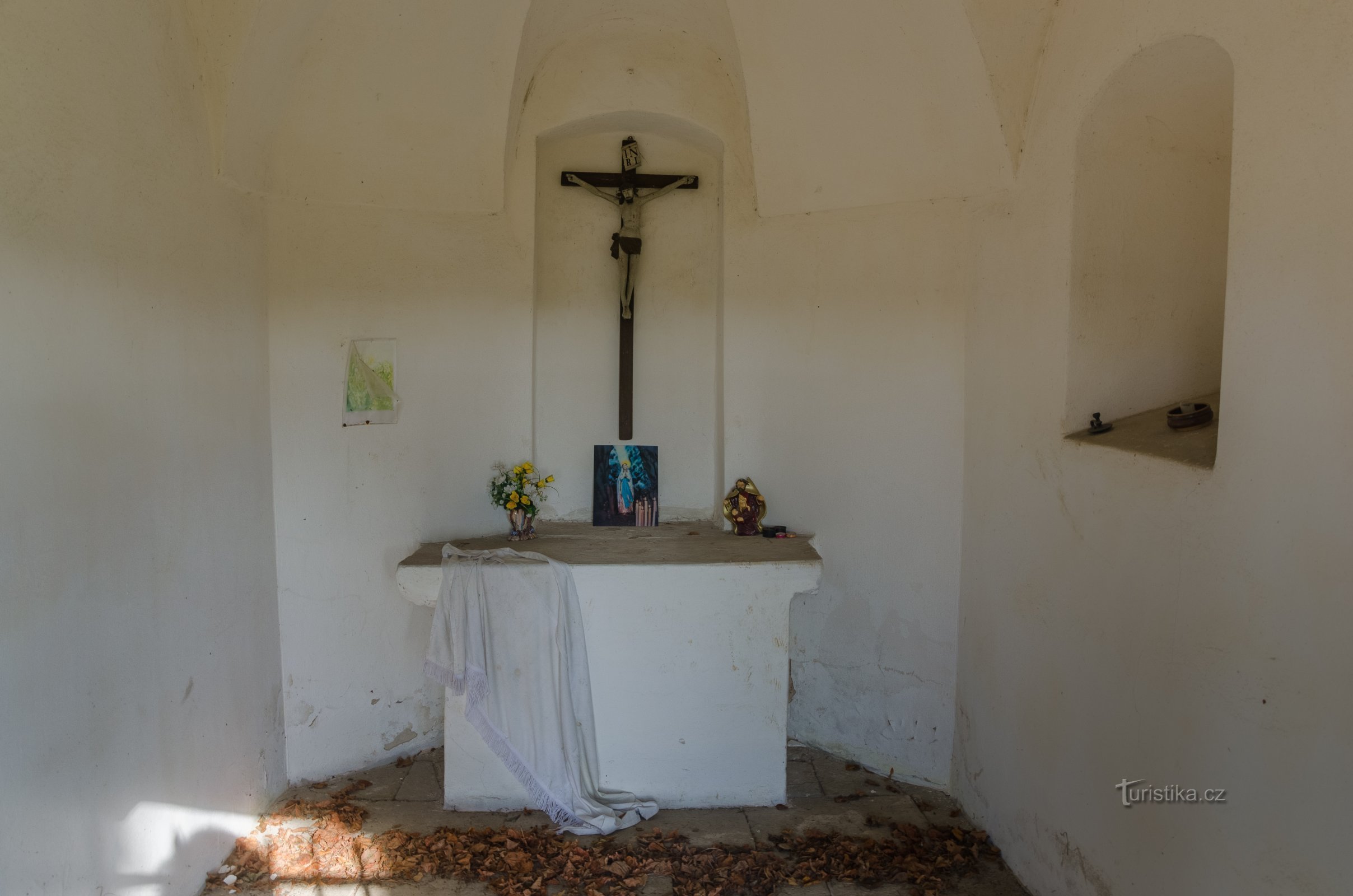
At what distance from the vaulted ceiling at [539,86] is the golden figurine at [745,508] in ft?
5.06

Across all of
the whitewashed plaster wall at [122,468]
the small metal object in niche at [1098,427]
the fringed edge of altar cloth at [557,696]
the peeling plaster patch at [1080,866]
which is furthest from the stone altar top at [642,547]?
the peeling plaster patch at [1080,866]

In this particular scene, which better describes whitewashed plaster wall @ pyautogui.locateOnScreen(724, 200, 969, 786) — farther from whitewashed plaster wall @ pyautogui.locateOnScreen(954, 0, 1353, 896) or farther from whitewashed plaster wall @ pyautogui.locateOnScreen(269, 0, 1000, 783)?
whitewashed plaster wall @ pyautogui.locateOnScreen(954, 0, 1353, 896)

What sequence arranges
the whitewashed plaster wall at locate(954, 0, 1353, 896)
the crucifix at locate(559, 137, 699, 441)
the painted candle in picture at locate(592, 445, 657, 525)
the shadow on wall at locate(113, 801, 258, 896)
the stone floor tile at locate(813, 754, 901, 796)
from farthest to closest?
the painted candle in picture at locate(592, 445, 657, 525), the crucifix at locate(559, 137, 699, 441), the stone floor tile at locate(813, 754, 901, 796), the shadow on wall at locate(113, 801, 258, 896), the whitewashed plaster wall at locate(954, 0, 1353, 896)

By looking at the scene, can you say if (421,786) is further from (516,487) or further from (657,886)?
(516,487)

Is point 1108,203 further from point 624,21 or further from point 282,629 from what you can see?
point 282,629

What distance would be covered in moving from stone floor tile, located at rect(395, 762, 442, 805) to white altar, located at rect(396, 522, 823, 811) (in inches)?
7.6

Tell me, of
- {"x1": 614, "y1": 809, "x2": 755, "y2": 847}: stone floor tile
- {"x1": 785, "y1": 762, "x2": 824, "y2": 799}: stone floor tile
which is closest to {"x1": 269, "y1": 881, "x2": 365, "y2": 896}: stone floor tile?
{"x1": 614, "y1": 809, "x2": 755, "y2": 847}: stone floor tile

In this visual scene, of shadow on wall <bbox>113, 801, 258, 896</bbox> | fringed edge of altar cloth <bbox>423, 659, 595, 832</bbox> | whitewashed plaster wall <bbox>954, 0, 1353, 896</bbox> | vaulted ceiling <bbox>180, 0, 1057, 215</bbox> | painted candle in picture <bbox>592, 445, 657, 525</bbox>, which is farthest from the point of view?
painted candle in picture <bbox>592, 445, 657, 525</bbox>

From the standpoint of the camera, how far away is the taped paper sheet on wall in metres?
4.59

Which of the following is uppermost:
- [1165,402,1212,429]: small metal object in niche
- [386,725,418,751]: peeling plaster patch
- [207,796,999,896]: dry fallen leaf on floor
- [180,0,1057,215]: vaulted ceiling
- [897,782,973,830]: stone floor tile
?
[180,0,1057,215]: vaulted ceiling

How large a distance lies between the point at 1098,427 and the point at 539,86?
3.41 meters

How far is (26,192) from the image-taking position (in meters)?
2.62

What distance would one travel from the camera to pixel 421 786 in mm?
4539

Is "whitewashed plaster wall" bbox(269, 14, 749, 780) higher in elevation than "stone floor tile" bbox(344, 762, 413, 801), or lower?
higher
